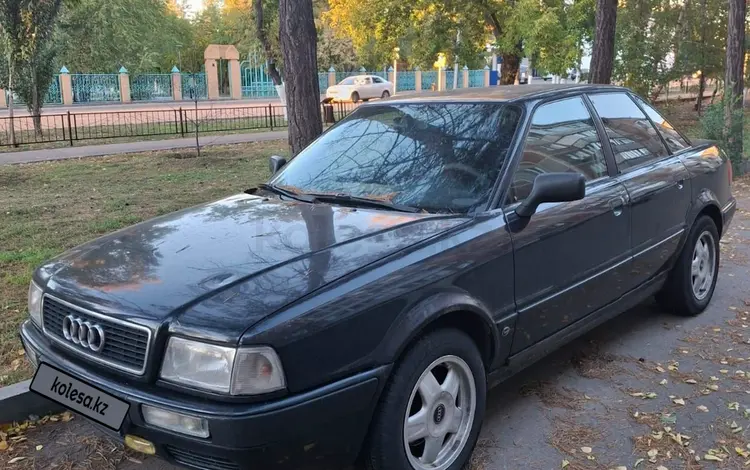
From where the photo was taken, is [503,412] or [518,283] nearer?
[518,283]

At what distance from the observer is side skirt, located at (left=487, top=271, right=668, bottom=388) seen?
351cm

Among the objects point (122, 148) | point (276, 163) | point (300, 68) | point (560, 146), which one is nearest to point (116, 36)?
point (122, 148)

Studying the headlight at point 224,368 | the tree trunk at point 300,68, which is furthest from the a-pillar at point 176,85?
the headlight at point 224,368

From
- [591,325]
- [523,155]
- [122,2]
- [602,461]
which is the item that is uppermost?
[122,2]

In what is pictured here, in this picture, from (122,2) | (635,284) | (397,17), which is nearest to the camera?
(635,284)

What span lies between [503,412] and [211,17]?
61784mm

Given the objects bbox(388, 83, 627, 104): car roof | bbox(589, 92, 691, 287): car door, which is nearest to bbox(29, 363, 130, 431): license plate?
bbox(388, 83, 627, 104): car roof

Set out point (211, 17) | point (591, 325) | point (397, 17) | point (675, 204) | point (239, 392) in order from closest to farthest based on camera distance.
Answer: point (239, 392)
point (591, 325)
point (675, 204)
point (397, 17)
point (211, 17)

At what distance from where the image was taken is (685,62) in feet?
77.0

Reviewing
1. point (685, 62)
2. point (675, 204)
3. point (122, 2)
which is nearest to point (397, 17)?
point (685, 62)

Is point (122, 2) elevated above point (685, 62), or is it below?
above

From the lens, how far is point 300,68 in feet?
22.2

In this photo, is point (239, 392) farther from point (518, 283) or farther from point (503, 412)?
point (503, 412)

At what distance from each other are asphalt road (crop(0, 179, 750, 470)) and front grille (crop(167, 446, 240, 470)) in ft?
2.92
